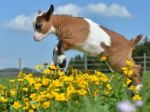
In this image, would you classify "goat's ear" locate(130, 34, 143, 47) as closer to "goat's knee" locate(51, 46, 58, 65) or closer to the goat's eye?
the goat's eye

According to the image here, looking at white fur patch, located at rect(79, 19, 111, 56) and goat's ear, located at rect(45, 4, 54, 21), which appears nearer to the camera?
white fur patch, located at rect(79, 19, 111, 56)

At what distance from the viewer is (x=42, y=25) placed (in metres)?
8.31

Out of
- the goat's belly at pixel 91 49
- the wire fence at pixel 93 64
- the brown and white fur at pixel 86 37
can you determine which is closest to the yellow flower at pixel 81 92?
the brown and white fur at pixel 86 37

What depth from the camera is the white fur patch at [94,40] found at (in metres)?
8.08

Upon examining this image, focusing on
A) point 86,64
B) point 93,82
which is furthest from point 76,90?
point 86,64

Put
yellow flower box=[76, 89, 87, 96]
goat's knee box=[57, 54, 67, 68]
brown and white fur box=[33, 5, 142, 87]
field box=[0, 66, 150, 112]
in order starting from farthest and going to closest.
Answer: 1. brown and white fur box=[33, 5, 142, 87]
2. goat's knee box=[57, 54, 67, 68]
3. yellow flower box=[76, 89, 87, 96]
4. field box=[0, 66, 150, 112]

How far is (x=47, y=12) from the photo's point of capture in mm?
8312

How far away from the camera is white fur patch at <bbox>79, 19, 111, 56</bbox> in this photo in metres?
8.08

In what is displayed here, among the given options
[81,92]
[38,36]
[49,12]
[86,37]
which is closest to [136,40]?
[86,37]

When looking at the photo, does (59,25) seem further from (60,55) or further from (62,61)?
(62,61)

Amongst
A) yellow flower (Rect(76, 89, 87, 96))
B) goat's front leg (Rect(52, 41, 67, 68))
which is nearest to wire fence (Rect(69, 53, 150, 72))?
goat's front leg (Rect(52, 41, 67, 68))

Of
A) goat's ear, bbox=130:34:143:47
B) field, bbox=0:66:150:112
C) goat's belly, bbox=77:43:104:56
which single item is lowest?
field, bbox=0:66:150:112

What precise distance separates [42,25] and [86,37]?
91 centimetres

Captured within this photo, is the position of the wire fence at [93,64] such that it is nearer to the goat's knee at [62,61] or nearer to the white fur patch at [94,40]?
the white fur patch at [94,40]
